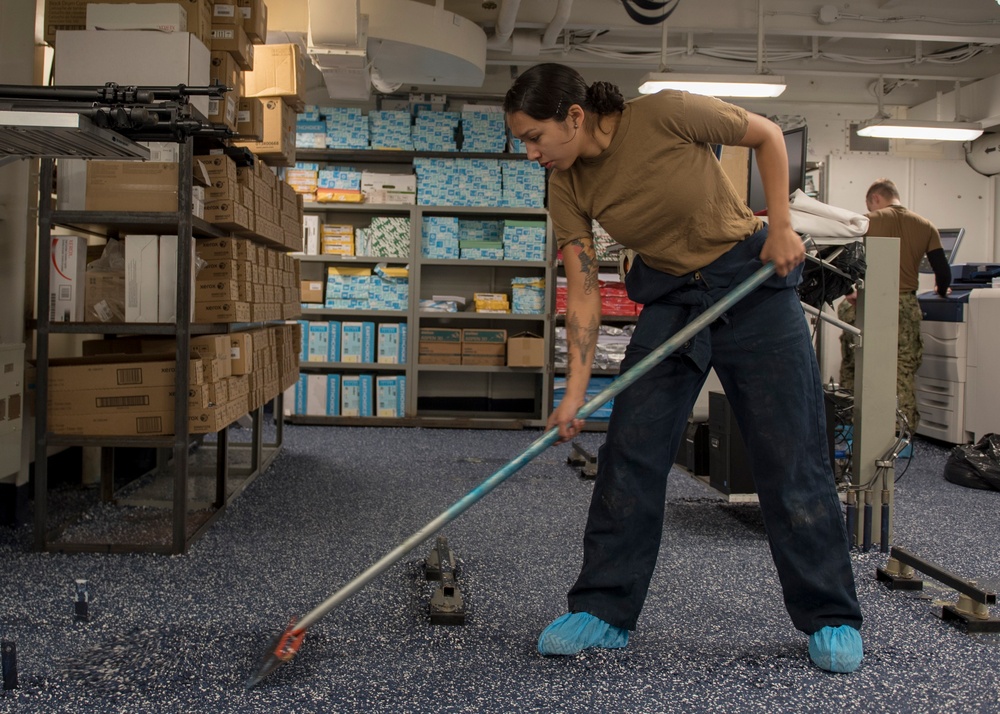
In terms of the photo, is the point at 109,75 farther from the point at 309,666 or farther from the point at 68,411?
the point at 309,666

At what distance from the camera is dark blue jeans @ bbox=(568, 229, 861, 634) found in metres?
1.78

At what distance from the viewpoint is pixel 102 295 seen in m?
2.77

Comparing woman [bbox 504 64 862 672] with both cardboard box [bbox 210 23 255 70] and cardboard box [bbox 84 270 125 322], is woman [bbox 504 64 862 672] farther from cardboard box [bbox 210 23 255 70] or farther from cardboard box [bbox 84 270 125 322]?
cardboard box [bbox 210 23 255 70]

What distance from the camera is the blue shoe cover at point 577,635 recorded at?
5.96 ft

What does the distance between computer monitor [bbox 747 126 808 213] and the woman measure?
56.1 inches

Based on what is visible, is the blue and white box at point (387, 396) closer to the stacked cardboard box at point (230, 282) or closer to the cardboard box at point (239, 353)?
the stacked cardboard box at point (230, 282)

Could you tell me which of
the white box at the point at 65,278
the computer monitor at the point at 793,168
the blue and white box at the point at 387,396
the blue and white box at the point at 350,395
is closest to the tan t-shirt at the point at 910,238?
the computer monitor at the point at 793,168

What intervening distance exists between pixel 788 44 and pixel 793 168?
405 cm

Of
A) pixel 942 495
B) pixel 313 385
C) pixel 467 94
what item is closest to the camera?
pixel 942 495

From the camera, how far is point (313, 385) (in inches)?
228

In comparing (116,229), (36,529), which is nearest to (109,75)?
(116,229)

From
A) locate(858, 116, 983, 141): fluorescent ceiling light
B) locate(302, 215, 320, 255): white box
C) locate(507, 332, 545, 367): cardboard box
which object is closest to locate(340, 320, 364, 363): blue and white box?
locate(302, 215, 320, 255): white box

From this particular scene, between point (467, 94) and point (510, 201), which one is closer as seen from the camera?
point (510, 201)

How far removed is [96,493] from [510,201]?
3432 mm
